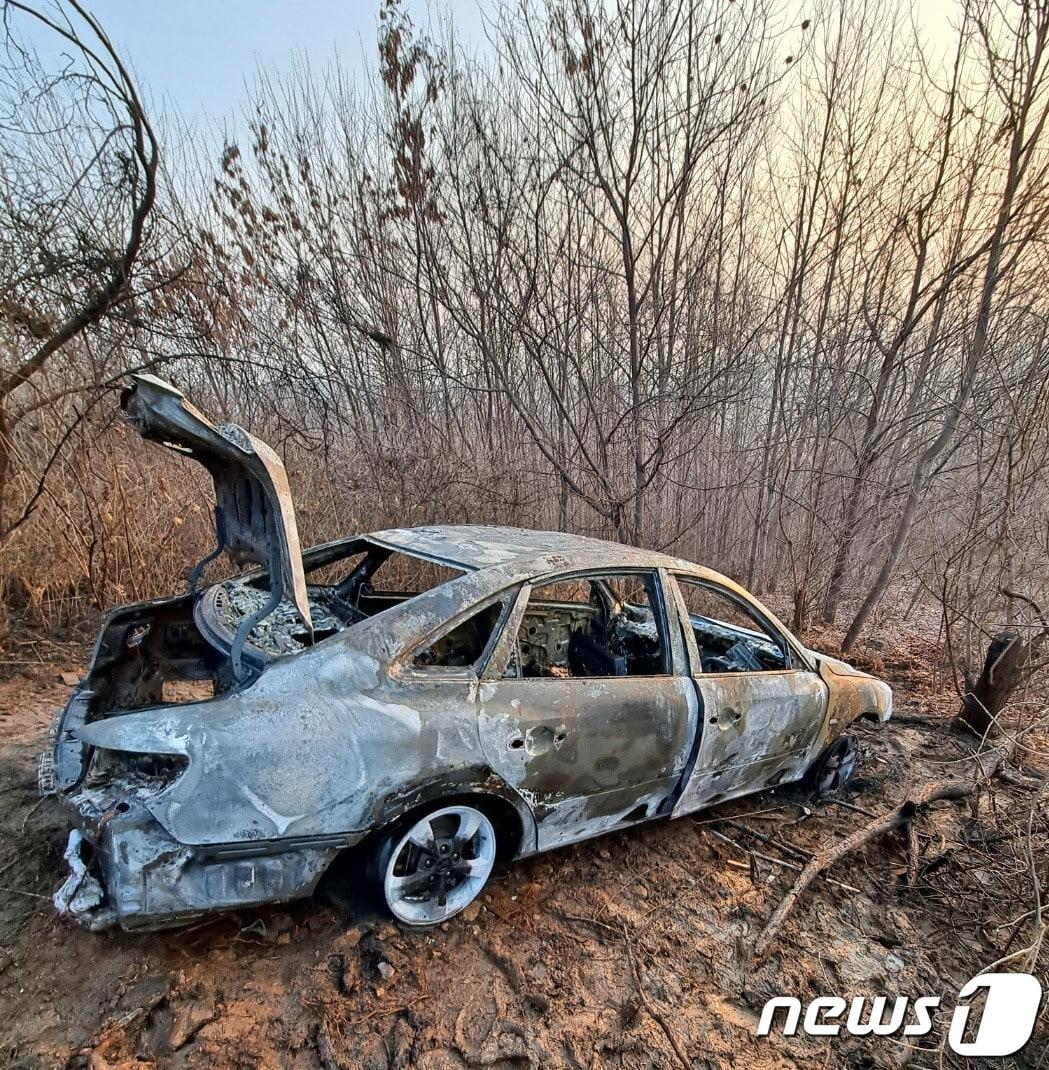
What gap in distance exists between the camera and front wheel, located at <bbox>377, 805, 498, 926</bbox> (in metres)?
2.21

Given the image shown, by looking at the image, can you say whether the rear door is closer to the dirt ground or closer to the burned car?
the burned car

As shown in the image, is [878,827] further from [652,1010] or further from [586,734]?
[586,734]

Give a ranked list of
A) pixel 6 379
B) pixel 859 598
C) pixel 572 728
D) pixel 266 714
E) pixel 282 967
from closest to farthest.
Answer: pixel 266 714 → pixel 282 967 → pixel 572 728 → pixel 6 379 → pixel 859 598

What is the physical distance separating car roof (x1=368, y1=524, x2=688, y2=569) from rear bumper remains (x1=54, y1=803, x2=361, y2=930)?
131 centimetres

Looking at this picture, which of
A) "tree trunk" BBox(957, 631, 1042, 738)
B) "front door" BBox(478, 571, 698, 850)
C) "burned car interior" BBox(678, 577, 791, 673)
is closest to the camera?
"front door" BBox(478, 571, 698, 850)

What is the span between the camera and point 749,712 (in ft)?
10.0

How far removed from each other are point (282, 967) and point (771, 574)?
10.4 meters

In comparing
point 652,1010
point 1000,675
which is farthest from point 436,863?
point 1000,675

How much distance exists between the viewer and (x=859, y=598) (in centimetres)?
976

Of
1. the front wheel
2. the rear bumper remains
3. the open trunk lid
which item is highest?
the open trunk lid

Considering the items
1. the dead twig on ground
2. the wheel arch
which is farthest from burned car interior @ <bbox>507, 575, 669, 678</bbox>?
the dead twig on ground

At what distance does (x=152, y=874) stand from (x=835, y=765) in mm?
3901

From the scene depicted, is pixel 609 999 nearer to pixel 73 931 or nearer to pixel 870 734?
pixel 73 931

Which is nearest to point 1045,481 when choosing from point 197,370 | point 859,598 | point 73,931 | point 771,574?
point 859,598
